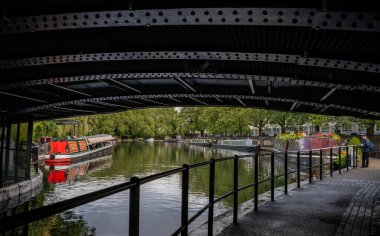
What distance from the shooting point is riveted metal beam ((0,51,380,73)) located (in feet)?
17.9

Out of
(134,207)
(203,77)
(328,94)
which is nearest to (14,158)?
(203,77)

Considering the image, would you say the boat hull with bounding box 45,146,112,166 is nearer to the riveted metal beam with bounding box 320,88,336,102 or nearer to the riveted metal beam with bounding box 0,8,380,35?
the riveted metal beam with bounding box 320,88,336,102

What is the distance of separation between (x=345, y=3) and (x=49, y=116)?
16053mm

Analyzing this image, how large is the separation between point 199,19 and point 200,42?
1337 mm

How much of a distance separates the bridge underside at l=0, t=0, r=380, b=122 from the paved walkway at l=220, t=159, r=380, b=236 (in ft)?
8.36

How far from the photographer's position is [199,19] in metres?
4.33

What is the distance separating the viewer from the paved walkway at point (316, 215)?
A: 6.16m

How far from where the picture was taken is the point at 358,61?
17.7ft

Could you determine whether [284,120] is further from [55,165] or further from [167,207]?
[167,207]

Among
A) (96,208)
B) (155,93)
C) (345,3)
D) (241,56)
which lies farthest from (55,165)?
(345,3)

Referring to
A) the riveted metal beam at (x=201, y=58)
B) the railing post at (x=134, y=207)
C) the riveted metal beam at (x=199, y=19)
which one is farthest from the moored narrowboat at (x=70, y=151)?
the railing post at (x=134, y=207)

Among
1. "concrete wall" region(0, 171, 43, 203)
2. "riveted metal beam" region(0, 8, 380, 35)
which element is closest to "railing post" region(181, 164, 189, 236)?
"riveted metal beam" region(0, 8, 380, 35)

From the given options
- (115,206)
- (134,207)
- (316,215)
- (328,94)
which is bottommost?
(115,206)

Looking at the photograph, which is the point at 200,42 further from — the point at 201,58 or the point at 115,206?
the point at 115,206
